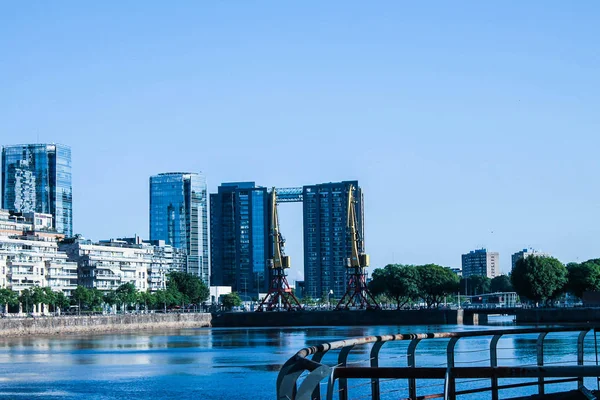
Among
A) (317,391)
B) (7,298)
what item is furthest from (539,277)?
(317,391)

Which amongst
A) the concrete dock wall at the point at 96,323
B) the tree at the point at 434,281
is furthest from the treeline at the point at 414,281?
the concrete dock wall at the point at 96,323

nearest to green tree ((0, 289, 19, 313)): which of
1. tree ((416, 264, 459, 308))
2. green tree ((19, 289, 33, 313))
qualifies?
green tree ((19, 289, 33, 313))

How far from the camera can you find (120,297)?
539 ft

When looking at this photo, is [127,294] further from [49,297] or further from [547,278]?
[547,278]

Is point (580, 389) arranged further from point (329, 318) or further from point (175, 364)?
→ point (329, 318)

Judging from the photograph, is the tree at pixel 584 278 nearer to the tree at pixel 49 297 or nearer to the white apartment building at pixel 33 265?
the tree at pixel 49 297

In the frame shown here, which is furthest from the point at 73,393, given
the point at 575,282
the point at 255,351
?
the point at 575,282

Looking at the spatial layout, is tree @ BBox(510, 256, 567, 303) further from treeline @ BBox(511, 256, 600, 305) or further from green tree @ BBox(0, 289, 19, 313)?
green tree @ BBox(0, 289, 19, 313)

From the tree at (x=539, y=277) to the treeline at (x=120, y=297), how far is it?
57.0 m

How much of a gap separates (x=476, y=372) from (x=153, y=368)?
172 ft

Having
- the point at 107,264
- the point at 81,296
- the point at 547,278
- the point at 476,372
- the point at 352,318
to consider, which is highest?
the point at 107,264

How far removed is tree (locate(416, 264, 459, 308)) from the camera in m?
170

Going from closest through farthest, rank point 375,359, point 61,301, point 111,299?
point 375,359 → point 61,301 → point 111,299

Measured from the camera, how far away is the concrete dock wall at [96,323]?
120125mm
